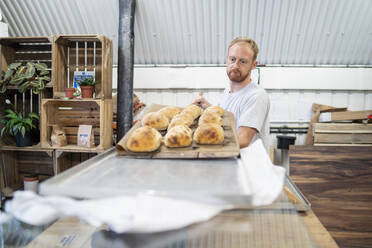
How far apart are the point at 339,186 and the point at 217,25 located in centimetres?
249

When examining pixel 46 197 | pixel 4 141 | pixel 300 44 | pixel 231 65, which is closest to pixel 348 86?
pixel 300 44

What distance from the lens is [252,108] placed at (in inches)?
58.6

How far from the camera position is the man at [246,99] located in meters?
1.42

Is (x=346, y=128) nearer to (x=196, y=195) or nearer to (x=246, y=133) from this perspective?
(x=246, y=133)

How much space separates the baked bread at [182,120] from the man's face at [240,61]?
0.55 metres

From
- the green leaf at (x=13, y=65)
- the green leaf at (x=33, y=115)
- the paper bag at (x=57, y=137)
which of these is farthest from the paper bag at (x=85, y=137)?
the green leaf at (x=13, y=65)

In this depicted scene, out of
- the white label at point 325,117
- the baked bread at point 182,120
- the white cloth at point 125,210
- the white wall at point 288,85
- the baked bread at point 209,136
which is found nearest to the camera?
the white cloth at point 125,210

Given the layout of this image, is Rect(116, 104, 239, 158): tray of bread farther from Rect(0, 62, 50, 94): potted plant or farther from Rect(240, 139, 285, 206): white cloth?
Rect(0, 62, 50, 94): potted plant

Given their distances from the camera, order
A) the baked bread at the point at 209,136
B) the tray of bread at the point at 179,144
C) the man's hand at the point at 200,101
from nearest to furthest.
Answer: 1. the tray of bread at the point at 179,144
2. the baked bread at the point at 209,136
3. the man's hand at the point at 200,101

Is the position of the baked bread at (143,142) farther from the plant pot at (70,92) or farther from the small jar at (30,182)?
the small jar at (30,182)

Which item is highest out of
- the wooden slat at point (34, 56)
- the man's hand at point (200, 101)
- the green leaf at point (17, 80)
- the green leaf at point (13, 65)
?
the wooden slat at point (34, 56)

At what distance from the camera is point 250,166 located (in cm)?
72

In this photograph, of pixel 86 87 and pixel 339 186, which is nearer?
pixel 339 186

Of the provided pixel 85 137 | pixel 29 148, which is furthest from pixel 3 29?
pixel 85 137
